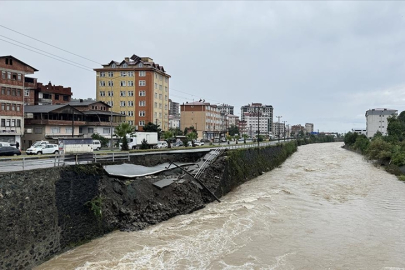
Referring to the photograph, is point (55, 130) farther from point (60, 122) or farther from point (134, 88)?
point (134, 88)

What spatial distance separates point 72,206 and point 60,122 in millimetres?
37310

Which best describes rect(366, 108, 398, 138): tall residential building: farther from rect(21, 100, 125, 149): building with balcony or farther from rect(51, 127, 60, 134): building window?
rect(51, 127, 60, 134): building window

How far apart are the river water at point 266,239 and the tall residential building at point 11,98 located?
105 feet

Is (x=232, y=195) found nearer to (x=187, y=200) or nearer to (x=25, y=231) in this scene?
(x=187, y=200)

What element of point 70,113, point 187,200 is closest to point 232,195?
point 187,200

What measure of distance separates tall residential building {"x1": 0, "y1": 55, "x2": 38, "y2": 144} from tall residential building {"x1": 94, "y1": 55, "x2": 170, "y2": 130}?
83.8 feet

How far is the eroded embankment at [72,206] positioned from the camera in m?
12.1

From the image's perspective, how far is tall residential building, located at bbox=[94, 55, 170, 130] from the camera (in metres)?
67.2

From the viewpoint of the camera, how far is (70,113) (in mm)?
50719

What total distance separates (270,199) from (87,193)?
46.1ft

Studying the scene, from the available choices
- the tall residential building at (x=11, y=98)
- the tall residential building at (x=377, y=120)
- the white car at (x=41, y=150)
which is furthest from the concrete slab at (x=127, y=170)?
the tall residential building at (x=377, y=120)

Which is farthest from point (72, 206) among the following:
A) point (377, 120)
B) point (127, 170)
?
point (377, 120)

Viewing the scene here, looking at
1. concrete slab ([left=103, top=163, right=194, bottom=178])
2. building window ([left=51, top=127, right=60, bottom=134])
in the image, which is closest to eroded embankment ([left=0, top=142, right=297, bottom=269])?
concrete slab ([left=103, top=163, right=194, bottom=178])

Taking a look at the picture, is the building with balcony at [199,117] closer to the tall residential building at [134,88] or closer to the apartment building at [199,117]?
the apartment building at [199,117]
